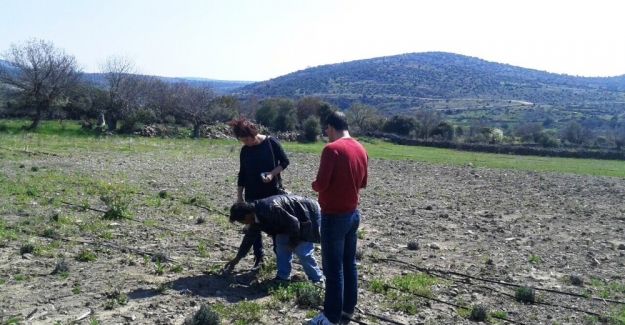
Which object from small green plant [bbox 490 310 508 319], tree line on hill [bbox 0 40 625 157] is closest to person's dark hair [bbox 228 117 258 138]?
small green plant [bbox 490 310 508 319]

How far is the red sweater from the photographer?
19.6 feet

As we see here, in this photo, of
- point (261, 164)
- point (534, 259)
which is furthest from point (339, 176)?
point (534, 259)

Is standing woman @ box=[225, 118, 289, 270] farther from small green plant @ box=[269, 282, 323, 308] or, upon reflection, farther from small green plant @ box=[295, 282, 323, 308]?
small green plant @ box=[295, 282, 323, 308]

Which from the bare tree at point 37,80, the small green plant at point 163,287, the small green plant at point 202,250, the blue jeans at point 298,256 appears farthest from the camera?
the bare tree at point 37,80

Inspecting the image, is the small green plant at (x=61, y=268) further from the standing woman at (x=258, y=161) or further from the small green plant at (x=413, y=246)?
the small green plant at (x=413, y=246)

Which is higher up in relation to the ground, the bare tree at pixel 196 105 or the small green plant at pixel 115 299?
the bare tree at pixel 196 105

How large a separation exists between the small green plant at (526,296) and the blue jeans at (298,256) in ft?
9.32

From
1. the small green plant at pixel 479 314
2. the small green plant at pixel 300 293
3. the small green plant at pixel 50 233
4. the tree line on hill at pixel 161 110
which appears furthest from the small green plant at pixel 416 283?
the tree line on hill at pixel 161 110

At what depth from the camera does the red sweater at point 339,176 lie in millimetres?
5973

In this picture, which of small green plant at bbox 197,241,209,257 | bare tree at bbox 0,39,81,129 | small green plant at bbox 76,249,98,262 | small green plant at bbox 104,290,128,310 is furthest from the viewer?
bare tree at bbox 0,39,81,129

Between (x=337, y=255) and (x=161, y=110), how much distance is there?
190ft

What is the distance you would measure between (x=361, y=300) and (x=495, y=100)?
561 feet

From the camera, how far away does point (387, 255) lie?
1062 centimetres

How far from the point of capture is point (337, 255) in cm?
627
